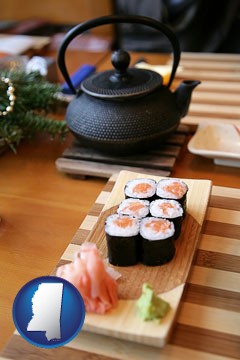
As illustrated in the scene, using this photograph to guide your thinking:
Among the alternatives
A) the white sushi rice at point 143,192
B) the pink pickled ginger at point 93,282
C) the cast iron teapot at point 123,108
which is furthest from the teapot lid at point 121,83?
the pink pickled ginger at point 93,282

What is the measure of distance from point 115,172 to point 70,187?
0.12 meters

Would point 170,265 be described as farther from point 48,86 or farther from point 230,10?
point 230,10

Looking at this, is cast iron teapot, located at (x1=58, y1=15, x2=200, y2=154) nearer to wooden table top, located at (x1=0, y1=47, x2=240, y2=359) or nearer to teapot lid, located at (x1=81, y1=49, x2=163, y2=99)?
teapot lid, located at (x1=81, y1=49, x2=163, y2=99)

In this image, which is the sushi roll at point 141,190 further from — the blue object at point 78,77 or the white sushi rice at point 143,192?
the blue object at point 78,77

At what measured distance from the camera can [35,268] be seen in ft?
2.91

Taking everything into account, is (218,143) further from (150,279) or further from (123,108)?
(150,279)

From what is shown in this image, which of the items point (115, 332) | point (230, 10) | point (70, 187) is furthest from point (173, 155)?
point (230, 10)

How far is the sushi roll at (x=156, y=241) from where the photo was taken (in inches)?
30.2

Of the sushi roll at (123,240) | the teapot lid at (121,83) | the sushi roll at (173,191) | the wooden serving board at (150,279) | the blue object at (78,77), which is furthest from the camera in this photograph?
the blue object at (78,77)

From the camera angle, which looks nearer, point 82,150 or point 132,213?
point 132,213

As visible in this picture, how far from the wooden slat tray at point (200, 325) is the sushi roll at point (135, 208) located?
119mm

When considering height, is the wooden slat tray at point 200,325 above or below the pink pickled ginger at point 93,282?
below

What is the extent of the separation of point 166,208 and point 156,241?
0.09 m

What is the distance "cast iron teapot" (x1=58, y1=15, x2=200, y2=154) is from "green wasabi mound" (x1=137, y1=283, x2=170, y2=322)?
1.62 ft
